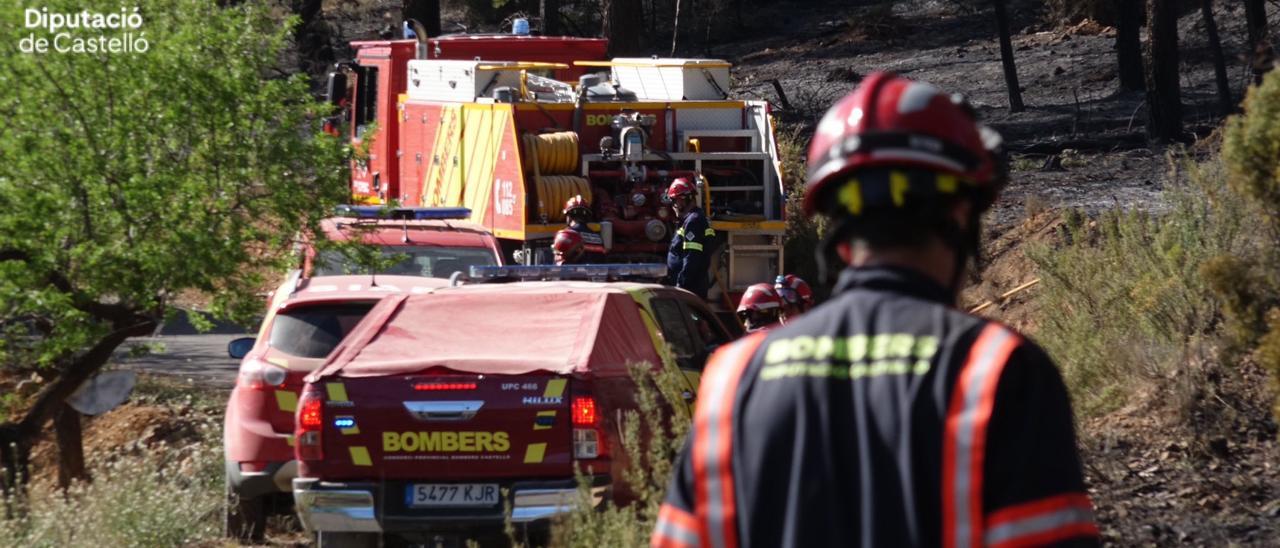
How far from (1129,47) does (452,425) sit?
18.9 metres

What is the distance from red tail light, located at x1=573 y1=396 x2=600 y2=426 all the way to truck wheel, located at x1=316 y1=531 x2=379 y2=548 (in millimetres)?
1169

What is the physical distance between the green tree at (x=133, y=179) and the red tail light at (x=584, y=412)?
9.65ft

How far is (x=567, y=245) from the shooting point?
12.9 m

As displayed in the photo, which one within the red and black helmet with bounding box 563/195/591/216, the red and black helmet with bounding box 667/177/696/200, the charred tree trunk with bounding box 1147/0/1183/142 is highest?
the charred tree trunk with bounding box 1147/0/1183/142

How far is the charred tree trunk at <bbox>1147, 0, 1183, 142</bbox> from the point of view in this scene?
19.4m

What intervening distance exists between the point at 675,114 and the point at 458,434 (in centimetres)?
834

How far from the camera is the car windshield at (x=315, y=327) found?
896 cm

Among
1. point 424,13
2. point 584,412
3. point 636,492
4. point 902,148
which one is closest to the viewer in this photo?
point 902,148

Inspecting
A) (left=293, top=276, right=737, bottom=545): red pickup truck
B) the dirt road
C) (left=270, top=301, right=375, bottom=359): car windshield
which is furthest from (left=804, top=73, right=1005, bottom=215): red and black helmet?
the dirt road

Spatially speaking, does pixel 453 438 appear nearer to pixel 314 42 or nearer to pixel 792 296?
pixel 792 296

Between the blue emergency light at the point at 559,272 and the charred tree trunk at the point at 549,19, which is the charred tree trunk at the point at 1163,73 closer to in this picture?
the charred tree trunk at the point at 549,19

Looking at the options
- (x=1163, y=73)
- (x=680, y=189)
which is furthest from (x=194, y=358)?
(x=1163, y=73)

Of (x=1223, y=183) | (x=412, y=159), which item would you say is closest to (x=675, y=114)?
(x=412, y=159)

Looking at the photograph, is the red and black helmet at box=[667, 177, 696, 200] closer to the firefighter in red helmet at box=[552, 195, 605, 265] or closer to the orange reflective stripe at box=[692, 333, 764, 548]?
the firefighter in red helmet at box=[552, 195, 605, 265]
